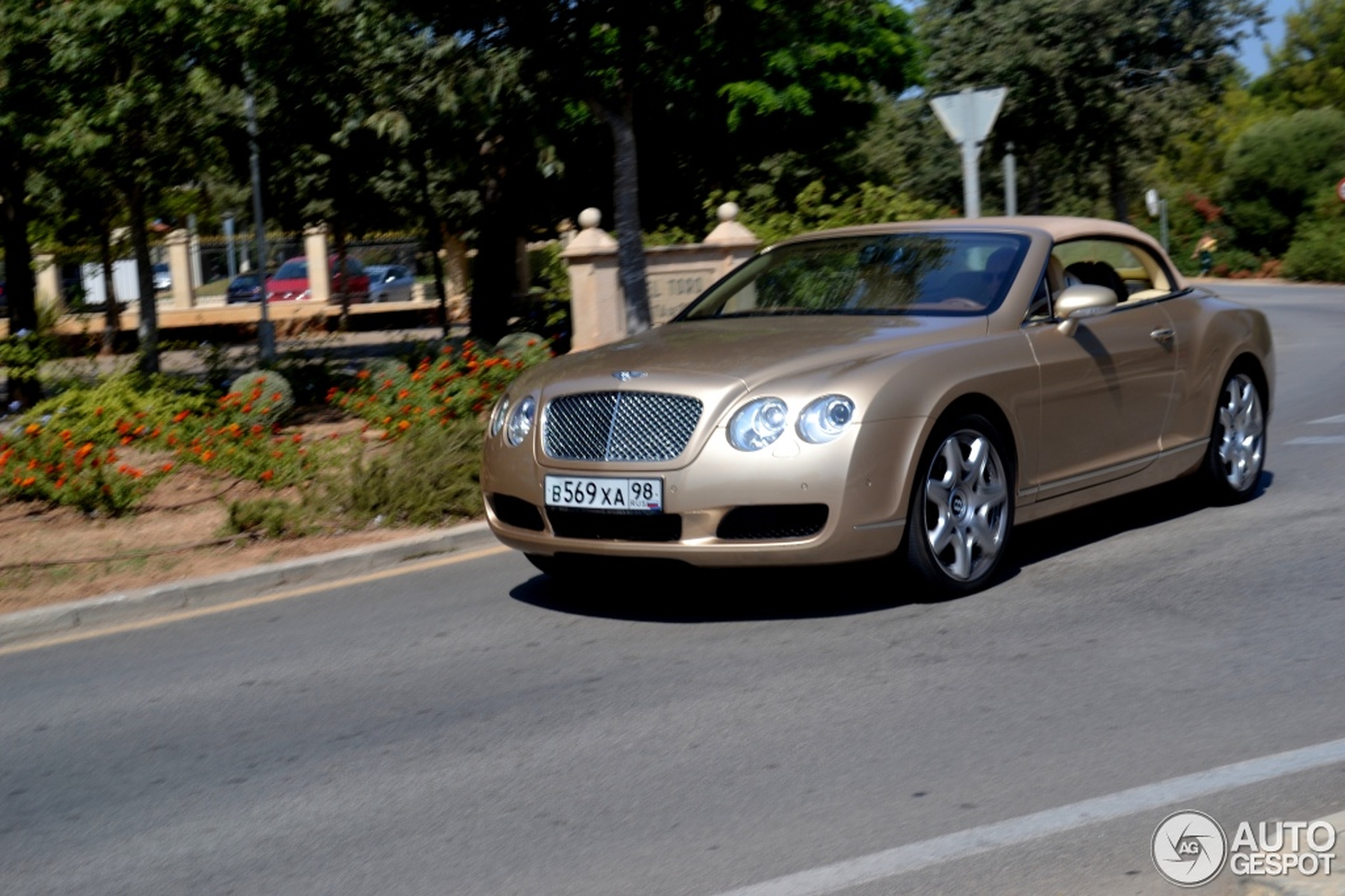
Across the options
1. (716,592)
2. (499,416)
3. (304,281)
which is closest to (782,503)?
(716,592)

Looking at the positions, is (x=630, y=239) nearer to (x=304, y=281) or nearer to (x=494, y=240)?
(x=494, y=240)

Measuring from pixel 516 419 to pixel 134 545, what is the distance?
10.8ft

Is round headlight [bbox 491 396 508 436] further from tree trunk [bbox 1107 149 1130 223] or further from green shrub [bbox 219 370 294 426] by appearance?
tree trunk [bbox 1107 149 1130 223]

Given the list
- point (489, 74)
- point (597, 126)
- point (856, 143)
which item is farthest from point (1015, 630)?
point (856, 143)

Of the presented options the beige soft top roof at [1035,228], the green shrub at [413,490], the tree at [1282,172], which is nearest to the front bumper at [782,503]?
the beige soft top roof at [1035,228]

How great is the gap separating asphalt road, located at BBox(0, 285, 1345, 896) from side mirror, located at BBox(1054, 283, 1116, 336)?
1.06 meters

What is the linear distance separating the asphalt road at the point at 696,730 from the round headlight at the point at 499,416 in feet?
2.52

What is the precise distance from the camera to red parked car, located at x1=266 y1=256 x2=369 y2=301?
48656 mm

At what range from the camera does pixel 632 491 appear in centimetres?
652

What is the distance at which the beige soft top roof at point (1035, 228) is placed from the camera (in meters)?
7.88

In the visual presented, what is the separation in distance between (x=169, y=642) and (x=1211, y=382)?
5115 mm

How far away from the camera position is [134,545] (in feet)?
30.8

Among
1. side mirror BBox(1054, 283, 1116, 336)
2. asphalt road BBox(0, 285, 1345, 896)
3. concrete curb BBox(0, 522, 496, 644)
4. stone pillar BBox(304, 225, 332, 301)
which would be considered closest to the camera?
asphalt road BBox(0, 285, 1345, 896)

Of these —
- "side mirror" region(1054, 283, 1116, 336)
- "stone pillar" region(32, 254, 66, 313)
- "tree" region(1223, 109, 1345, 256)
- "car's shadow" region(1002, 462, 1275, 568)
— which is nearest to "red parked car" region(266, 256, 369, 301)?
"stone pillar" region(32, 254, 66, 313)
